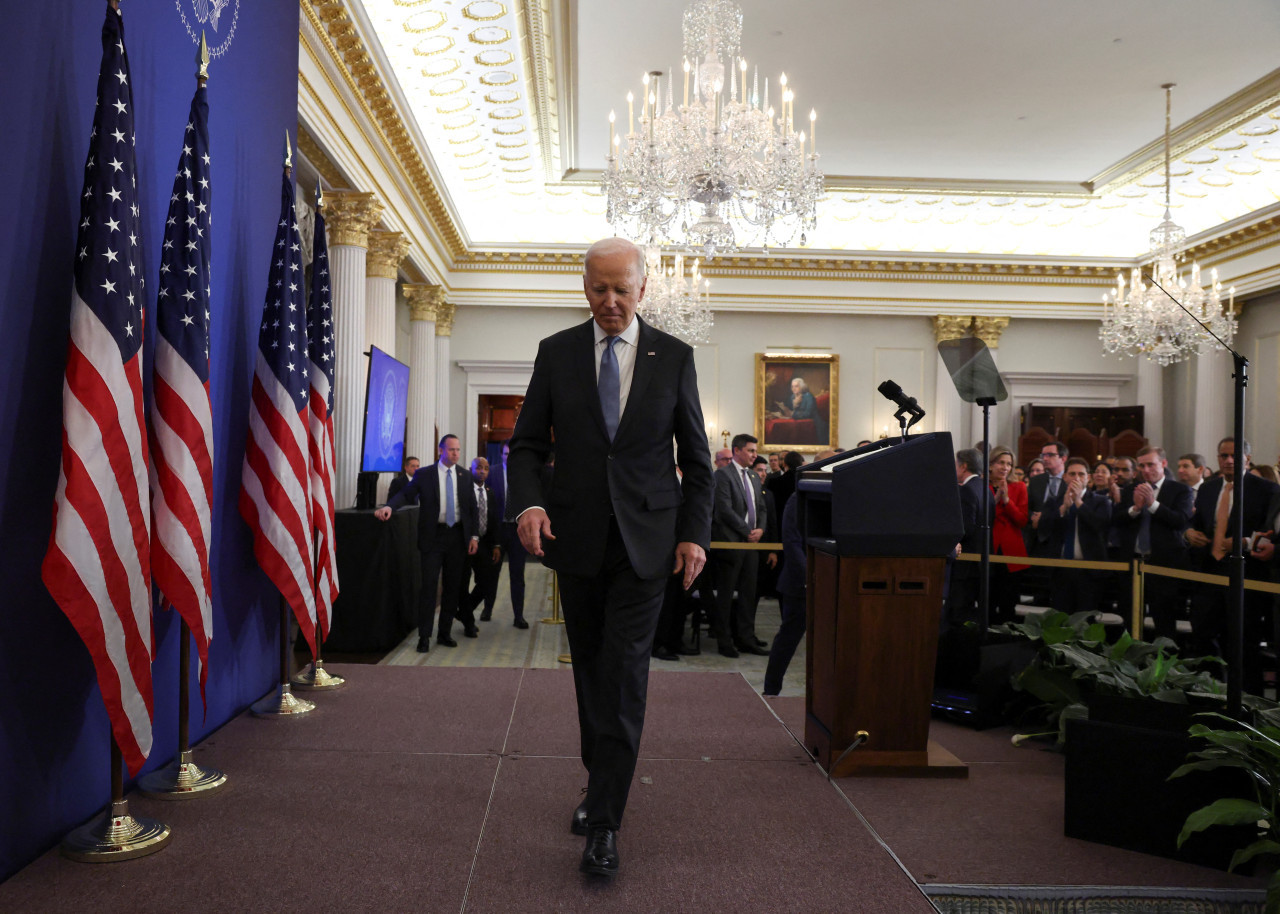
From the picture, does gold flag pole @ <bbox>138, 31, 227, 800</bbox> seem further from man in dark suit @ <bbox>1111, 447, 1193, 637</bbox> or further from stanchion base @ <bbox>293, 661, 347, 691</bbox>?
man in dark suit @ <bbox>1111, 447, 1193, 637</bbox>

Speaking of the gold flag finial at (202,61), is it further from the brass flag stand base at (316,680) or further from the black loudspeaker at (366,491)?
the black loudspeaker at (366,491)

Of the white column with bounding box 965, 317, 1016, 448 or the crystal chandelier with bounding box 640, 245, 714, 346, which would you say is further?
the white column with bounding box 965, 317, 1016, 448

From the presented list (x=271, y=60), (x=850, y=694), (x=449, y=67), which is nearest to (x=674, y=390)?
(x=850, y=694)

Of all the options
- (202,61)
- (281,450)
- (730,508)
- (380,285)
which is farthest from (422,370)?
(202,61)

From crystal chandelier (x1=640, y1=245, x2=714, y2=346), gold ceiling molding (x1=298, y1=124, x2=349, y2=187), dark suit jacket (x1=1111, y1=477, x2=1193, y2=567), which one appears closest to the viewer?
dark suit jacket (x1=1111, y1=477, x2=1193, y2=567)

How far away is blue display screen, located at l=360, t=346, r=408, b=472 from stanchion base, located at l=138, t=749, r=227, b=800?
4.64m

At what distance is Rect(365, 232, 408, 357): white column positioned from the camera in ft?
33.4

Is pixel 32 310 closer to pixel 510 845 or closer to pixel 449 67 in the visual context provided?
pixel 510 845

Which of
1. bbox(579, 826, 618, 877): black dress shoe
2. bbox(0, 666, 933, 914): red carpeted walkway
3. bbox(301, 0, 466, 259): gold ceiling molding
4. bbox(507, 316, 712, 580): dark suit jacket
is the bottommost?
bbox(0, 666, 933, 914): red carpeted walkway

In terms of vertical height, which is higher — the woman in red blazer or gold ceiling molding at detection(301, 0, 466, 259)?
gold ceiling molding at detection(301, 0, 466, 259)

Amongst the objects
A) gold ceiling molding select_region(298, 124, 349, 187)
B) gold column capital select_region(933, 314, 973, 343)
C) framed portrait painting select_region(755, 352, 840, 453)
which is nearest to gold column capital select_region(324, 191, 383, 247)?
gold ceiling molding select_region(298, 124, 349, 187)

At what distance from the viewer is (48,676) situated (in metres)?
2.33

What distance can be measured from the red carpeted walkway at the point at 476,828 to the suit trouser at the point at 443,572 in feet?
11.2

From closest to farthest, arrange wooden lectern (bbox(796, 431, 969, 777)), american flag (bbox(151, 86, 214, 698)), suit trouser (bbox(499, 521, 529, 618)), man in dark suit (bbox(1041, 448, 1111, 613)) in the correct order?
american flag (bbox(151, 86, 214, 698)) → wooden lectern (bbox(796, 431, 969, 777)) → man in dark suit (bbox(1041, 448, 1111, 613)) → suit trouser (bbox(499, 521, 529, 618))
